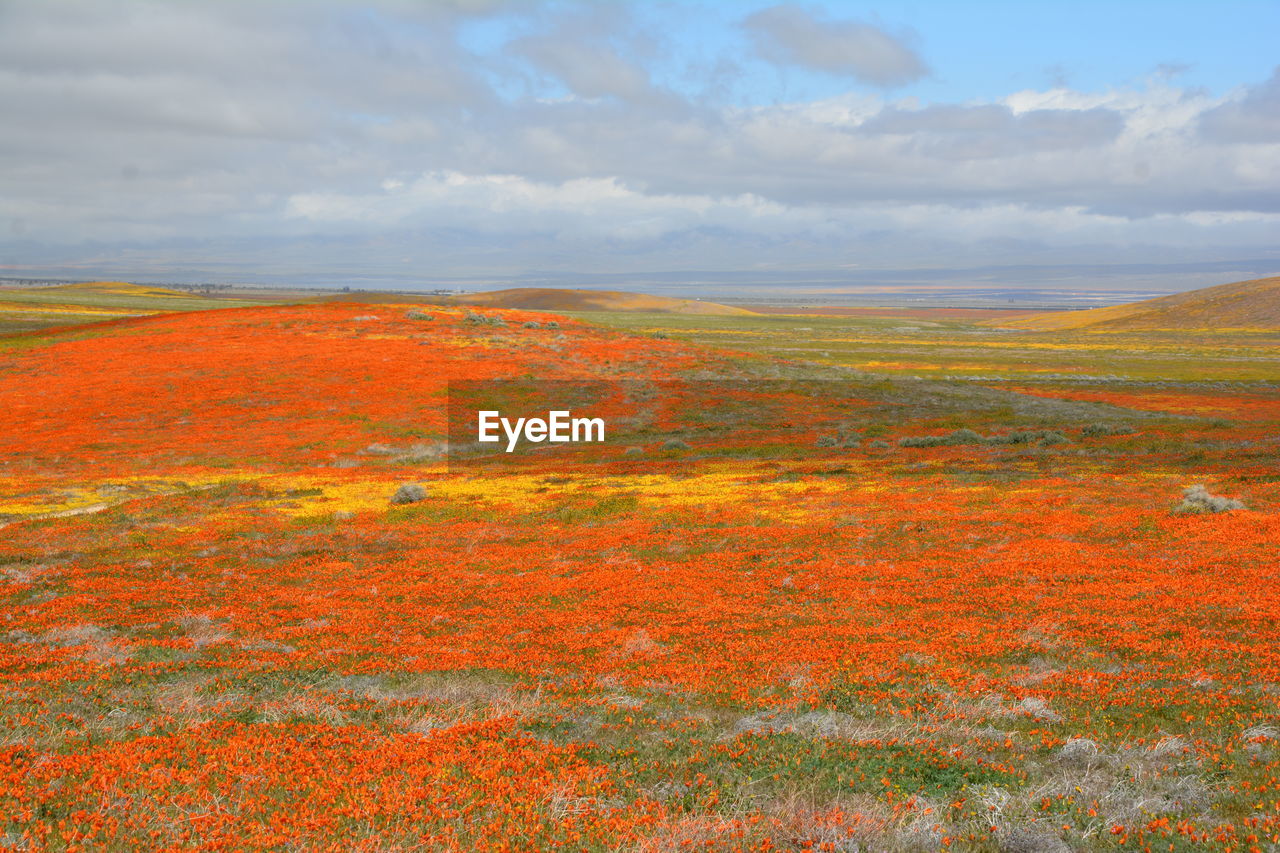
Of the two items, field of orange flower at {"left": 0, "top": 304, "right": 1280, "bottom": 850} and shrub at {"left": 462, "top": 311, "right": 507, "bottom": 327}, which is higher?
shrub at {"left": 462, "top": 311, "right": 507, "bottom": 327}

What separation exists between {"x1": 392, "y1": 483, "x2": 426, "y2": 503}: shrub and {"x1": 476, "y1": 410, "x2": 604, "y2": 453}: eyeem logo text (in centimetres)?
1842

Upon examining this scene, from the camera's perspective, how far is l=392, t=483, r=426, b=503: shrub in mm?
35031

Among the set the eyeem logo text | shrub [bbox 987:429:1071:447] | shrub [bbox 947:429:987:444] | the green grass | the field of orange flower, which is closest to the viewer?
the field of orange flower

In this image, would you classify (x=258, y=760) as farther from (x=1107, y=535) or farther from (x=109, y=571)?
(x=1107, y=535)

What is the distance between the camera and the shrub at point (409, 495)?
35031 mm

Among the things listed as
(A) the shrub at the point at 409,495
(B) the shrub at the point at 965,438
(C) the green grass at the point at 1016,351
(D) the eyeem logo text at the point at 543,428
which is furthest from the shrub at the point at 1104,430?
(C) the green grass at the point at 1016,351

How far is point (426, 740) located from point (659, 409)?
52201 millimetres

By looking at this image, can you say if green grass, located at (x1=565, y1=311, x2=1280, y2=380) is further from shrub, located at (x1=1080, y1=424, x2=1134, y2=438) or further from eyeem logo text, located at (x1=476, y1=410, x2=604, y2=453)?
eyeem logo text, located at (x1=476, y1=410, x2=604, y2=453)

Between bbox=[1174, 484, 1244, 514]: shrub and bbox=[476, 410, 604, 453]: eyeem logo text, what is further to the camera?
bbox=[476, 410, 604, 453]: eyeem logo text

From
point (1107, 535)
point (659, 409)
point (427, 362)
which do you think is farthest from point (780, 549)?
point (427, 362)

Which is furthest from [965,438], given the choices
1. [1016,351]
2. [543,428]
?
[1016,351]

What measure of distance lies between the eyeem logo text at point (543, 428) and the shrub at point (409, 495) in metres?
18.4

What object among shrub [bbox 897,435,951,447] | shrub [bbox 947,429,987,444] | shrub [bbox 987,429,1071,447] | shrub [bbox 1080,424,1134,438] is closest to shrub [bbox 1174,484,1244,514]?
shrub [bbox 987,429,1071,447]

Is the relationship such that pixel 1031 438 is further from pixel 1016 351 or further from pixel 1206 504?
pixel 1016 351
